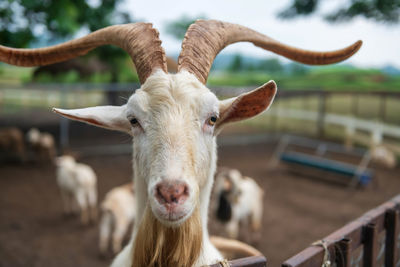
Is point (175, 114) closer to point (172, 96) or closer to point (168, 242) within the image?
point (172, 96)

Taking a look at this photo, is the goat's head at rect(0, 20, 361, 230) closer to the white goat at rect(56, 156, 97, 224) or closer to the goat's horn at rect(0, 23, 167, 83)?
the goat's horn at rect(0, 23, 167, 83)

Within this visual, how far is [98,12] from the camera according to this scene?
8828 mm

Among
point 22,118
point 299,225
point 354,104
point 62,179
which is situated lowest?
point 299,225

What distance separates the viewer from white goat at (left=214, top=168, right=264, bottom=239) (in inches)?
231

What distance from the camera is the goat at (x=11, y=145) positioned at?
10.2 m

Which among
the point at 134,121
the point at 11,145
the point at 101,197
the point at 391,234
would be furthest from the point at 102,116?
the point at 11,145

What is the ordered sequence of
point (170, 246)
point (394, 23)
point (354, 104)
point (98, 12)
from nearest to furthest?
point (170, 246) < point (98, 12) < point (394, 23) < point (354, 104)

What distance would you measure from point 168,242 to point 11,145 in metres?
10.3

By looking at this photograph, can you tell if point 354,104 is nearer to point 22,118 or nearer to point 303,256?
point 303,256

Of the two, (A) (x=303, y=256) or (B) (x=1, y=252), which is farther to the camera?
(B) (x=1, y=252)

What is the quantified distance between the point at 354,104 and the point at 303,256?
50.4ft

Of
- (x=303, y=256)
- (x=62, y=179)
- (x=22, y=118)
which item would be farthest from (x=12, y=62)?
(x=22, y=118)

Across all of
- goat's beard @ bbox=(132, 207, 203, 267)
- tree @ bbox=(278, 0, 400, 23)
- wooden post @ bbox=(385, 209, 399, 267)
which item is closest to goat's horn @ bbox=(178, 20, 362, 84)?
goat's beard @ bbox=(132, 207, 203, 267)

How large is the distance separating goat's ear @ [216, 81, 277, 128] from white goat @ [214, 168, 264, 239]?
419cm
